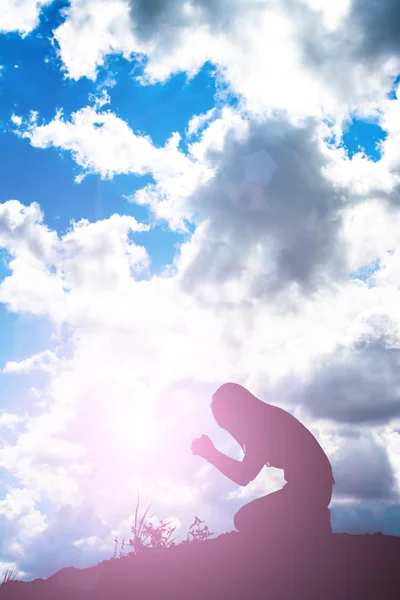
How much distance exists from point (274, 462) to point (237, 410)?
83 centimetres

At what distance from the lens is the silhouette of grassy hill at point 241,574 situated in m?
4.86

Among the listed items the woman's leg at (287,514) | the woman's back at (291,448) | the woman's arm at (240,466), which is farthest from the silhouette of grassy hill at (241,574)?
the woman's back at (291,448)

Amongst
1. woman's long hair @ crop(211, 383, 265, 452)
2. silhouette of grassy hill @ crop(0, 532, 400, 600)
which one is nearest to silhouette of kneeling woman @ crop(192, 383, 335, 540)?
woman's long hair @ crop(211, 383, 265, 452)

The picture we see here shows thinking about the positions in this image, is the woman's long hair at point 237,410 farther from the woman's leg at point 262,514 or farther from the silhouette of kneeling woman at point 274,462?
the woman's leg at point 262,514

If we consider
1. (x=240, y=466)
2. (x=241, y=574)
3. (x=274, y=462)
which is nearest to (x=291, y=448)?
(x=274, y=462)

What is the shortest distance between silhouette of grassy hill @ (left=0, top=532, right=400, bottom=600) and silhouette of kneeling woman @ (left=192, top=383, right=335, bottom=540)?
8.9 inches

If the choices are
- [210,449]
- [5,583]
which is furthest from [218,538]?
[5,583]

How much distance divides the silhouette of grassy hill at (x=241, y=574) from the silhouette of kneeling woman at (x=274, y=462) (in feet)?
0.74

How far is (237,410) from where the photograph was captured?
611 cm

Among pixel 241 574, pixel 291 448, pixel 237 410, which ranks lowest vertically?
pixel 241 574

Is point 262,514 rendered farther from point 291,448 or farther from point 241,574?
point 291,448

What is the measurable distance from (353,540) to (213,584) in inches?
90.1

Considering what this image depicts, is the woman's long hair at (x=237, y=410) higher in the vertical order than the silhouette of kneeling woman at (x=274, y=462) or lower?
higher

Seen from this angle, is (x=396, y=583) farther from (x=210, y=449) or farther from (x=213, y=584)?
(x=210, y=449)
